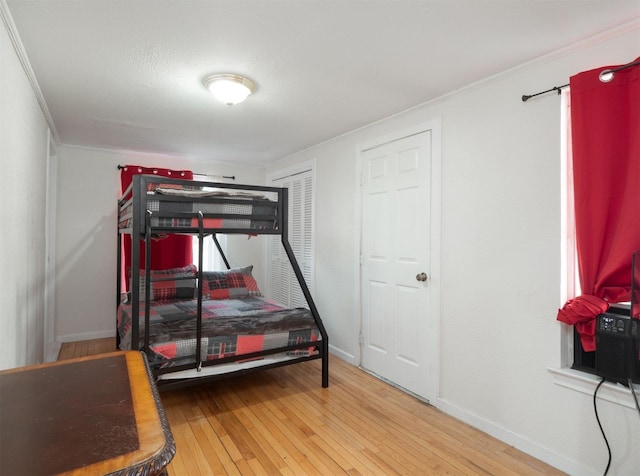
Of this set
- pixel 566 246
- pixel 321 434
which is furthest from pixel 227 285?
pixel 566 246

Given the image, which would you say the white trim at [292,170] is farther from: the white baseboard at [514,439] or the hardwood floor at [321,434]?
the white baseboard at [514,439]

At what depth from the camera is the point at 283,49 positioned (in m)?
1.97

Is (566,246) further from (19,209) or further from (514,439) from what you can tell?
(19,209)

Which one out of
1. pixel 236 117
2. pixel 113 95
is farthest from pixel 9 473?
pixel 236 117

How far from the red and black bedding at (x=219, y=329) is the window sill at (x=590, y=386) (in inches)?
65.7

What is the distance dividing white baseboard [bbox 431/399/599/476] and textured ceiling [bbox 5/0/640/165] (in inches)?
86.3

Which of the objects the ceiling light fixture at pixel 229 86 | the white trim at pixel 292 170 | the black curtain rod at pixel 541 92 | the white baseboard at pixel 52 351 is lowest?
the white baseboard at pixel 52 351

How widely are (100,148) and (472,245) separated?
4.09 m

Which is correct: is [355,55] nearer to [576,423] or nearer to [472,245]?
[472,245]

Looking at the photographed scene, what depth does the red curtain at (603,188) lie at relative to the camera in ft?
5.59

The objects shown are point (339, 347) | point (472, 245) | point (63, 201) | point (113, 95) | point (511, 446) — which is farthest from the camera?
point (63, 201)

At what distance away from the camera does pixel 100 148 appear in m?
4.20

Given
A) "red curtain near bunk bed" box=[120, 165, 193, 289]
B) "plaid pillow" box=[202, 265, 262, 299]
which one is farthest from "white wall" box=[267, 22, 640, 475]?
"red curtain near bunk bed" box=[120, 165, 193, 289]

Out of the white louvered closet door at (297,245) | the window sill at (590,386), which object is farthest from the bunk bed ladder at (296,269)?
the window sill at (590,386)
